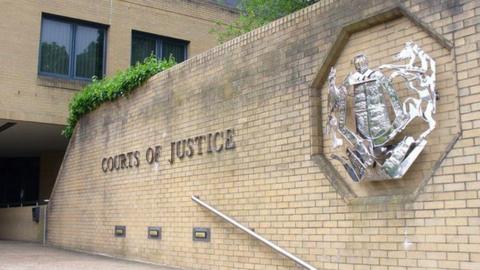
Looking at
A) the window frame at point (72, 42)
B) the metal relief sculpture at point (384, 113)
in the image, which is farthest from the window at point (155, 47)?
the metal relief sculpture at point (384, 113)

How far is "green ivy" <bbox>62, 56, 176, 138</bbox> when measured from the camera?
12703mm

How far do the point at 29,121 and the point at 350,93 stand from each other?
42.4 feet

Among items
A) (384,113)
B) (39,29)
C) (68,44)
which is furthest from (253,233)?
(68,44)

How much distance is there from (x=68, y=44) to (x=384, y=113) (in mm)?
14409

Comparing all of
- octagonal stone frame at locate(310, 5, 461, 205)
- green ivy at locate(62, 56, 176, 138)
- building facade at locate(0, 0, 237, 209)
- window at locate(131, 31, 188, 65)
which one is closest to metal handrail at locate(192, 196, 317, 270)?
octagonal stone frame at locate(310, 5, 461, 205)

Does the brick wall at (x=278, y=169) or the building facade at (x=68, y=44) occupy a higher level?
the building facade at (x=68, y=44)

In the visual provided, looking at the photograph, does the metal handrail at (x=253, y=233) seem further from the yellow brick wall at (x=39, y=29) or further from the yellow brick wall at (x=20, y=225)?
the yellow brick wall at (x=39, y=29)

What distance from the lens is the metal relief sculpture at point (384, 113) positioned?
6.50 meters

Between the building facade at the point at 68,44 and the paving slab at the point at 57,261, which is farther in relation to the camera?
the building facade at the point at 68,44

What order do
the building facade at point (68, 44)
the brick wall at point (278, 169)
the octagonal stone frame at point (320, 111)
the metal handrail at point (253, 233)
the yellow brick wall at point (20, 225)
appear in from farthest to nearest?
the yellow brick wall at point (20, 225) < the building facade at point (68, 44) < the metal handrail at point (253, 233) < the octagonal stone frame at point (320, 111) < the brick wall at point (278, 169)

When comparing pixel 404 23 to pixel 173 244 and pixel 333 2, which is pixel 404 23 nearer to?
pixel 333 2

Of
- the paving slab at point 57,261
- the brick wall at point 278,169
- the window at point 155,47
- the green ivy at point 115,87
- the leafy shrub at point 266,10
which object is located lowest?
the paving slab at point 57,261

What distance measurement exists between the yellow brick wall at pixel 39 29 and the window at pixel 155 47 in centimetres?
27

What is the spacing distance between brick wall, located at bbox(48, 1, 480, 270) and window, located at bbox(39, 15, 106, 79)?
18.6 feet
